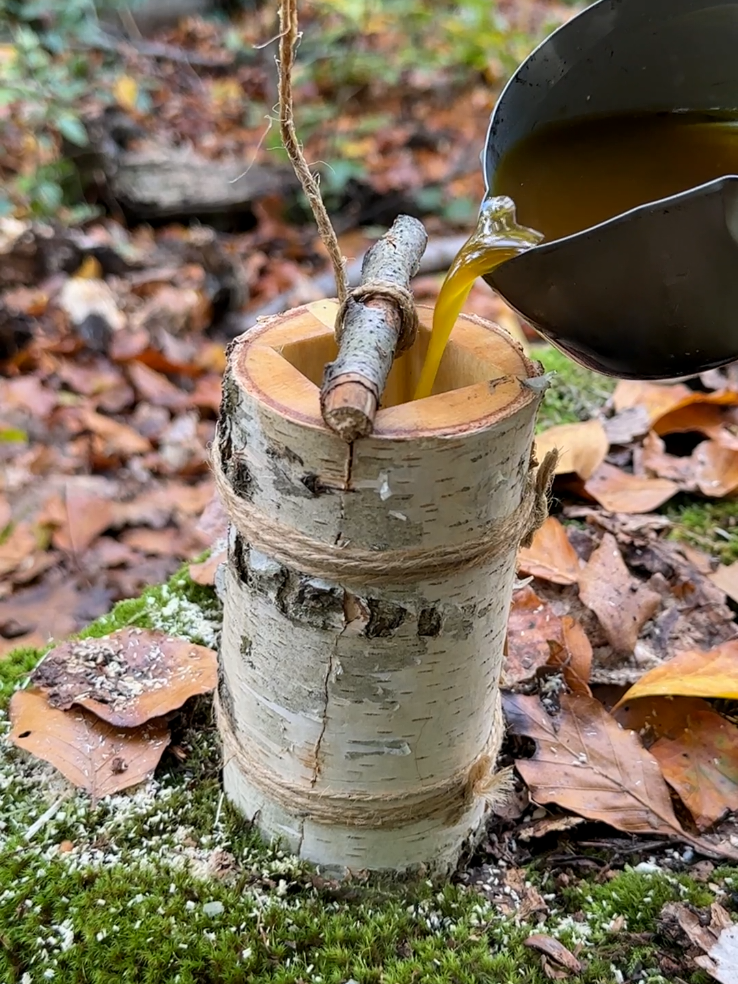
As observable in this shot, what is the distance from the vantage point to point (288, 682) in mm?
961

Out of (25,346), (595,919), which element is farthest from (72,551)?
(595,919)

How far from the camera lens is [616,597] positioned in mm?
1430

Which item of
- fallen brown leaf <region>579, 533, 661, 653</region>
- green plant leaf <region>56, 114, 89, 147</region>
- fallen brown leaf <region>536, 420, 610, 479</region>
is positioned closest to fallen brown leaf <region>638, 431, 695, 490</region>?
fallen brown leaf <region>536, 420, 610, 479</region>

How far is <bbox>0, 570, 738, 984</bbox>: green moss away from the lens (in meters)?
0.94

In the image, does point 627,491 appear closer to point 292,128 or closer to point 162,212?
point 292,128

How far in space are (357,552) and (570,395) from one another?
4.55 ft

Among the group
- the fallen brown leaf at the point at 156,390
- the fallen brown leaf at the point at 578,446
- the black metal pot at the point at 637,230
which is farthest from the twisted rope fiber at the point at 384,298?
the fallen brown leaf at the point at 156,390

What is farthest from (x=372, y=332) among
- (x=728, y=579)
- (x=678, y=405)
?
(x=678, y=405)

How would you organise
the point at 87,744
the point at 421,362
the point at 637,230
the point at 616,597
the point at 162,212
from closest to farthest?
1. the point at 637,230
2. the point at 421,362
3. the point at 87,744
4. the point at 616,597
5. the point at 162,212

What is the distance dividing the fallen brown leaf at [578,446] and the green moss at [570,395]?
147mm

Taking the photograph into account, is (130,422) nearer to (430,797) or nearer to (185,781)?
(185,781)

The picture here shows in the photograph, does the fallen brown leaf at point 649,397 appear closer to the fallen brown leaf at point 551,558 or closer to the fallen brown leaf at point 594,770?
the fallen brown leaf at point 551,558

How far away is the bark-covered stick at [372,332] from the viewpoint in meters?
0.76

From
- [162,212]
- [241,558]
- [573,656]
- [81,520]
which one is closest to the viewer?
[241,558]
